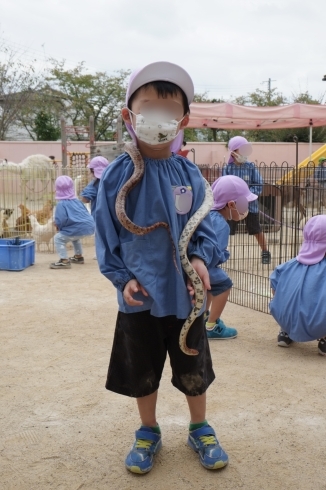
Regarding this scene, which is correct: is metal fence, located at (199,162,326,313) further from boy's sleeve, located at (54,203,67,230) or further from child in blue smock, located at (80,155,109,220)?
boy's sleeve, located at (54,203,67,230)

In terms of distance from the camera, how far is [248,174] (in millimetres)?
8188

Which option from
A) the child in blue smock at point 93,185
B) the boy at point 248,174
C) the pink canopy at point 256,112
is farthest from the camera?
the pink canopy at point 256,112

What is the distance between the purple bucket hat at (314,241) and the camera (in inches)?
159

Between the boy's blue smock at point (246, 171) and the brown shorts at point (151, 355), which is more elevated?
the boy's blue smock at point (246, 171)

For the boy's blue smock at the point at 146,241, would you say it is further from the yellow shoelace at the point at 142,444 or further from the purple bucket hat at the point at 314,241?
the purple bucket hat at the point at 314,241

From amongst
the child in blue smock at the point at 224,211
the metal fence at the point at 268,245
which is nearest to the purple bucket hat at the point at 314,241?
the child in blue smock at the point at 224,211

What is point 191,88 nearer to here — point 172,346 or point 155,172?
point 155,172

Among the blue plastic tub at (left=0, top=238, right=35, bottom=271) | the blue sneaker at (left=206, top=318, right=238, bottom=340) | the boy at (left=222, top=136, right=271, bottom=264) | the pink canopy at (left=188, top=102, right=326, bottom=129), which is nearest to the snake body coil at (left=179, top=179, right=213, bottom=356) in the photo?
the blue sneaker at (left=206, top=318, right=238, bottom=340)

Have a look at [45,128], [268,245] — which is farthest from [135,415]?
[45,128]

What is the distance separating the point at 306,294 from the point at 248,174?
435 cm

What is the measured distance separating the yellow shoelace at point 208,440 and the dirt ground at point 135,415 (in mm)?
105

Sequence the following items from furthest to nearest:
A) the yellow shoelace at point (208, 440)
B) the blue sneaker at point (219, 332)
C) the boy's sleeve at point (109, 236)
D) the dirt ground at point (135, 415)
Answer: the blue sneaker at point (219, 332), the yellow shoelace at point (208, 440), the dirt ground at point (135, 415), the boy's sleeve at point (109, 236)

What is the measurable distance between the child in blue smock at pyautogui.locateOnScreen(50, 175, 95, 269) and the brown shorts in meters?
5.28

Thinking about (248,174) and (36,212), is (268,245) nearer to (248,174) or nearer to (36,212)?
(248,174)
